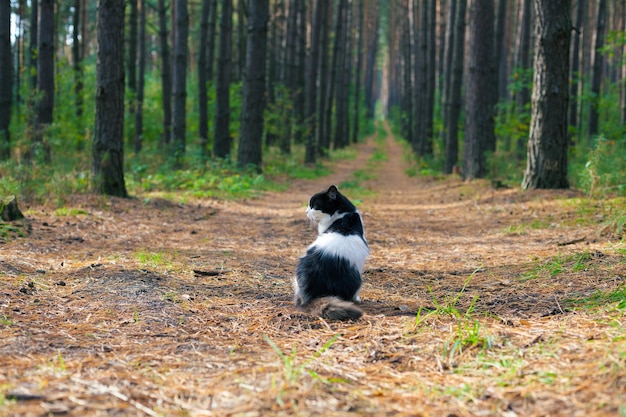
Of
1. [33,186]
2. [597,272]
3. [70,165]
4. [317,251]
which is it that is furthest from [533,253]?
[70,165]

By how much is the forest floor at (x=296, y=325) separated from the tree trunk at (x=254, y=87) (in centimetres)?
852

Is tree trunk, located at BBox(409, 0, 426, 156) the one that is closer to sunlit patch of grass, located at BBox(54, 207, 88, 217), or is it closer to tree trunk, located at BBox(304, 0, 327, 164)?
tree trunk, located at BBox(304, 0, 327, 164)

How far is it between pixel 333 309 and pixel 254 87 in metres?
12.9

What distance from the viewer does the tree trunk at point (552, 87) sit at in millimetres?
9977

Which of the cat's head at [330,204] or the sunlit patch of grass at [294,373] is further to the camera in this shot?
the cat's head at [330,204]

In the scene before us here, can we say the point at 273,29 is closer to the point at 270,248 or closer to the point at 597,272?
the point at 270,248

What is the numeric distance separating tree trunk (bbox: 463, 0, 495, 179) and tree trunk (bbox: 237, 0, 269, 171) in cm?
553

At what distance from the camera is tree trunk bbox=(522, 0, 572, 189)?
9977 mm

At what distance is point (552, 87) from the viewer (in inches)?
393

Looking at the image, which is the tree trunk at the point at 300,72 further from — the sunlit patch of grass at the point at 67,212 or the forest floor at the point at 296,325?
the forest floor at the point at 296,325

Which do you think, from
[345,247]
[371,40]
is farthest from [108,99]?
[371,40]

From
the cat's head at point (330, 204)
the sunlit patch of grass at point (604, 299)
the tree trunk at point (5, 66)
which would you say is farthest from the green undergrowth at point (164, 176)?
the sunlit patch of grass at point (604, 299)

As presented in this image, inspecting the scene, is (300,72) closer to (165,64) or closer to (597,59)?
(165,64)

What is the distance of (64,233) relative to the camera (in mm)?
6887
